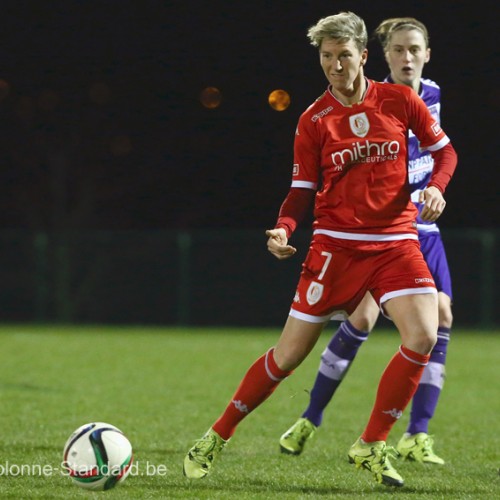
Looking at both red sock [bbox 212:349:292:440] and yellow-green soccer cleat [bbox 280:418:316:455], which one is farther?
yellow-green soccer cleat [bbox 280:418:316:455]

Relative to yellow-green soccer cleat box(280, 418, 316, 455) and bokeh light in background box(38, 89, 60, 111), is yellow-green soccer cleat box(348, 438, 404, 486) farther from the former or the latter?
bokeh light in background box(38, 89, 60, 111)

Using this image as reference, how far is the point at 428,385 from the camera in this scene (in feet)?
21.1

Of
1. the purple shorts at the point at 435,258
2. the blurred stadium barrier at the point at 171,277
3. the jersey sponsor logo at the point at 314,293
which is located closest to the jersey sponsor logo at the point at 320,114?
the jersey sponsor logo at the point at 314,293

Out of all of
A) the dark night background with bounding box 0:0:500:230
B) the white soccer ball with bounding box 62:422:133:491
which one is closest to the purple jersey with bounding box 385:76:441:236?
the white soccer ball with bounding box 62:422:133:491

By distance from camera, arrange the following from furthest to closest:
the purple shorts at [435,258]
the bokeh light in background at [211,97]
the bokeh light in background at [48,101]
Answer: the bokeh light in background at [48,101], the bokeh light in background at [211,97], the purple shorts at [435,258]

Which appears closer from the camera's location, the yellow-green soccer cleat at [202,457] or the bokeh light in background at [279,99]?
the yellow-green soccer cleat at [202,457]

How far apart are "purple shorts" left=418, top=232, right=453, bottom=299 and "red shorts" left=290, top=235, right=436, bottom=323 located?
1.13m

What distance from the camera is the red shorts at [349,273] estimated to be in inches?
209

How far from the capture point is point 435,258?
650 cm

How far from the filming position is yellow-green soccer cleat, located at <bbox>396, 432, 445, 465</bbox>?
6098mm

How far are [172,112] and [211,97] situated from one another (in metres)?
1.87

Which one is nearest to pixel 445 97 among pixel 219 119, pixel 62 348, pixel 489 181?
pixel 489 181

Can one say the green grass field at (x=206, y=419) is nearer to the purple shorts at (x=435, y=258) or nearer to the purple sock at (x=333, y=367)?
the purple sock at (x=333, y=367)

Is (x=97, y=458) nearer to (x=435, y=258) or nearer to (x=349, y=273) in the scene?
(x=349, y=273)
